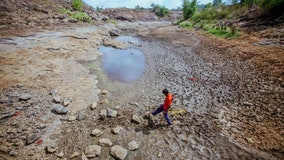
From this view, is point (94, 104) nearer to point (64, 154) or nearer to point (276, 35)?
point (64, 154)

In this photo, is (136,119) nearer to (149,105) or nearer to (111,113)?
(111,113)

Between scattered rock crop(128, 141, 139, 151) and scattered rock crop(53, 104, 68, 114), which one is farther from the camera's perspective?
scattered rock crop(53, 104, 68, 114)

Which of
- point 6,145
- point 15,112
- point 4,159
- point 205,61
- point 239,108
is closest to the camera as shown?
point 4,159

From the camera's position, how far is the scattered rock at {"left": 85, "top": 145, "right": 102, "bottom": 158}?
14.0 feet

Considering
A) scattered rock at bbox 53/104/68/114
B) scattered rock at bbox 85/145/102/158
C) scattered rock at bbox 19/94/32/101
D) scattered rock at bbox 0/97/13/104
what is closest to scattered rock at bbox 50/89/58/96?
scattered rock at bbox 19/94/32/101

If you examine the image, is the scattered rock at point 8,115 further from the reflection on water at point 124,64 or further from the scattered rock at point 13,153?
the reflection on water at point 124,64

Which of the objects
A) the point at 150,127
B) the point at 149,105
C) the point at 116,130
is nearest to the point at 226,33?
the point at 149,105

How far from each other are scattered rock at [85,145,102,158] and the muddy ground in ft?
0.37

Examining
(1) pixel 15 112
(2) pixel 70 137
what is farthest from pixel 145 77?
(1) pixel 15 112

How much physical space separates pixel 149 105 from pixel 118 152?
2787 mm

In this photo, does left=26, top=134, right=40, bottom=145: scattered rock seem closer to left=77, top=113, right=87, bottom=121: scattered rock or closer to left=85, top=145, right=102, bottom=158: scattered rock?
left=77, top=113, right=87, bottom=121: scattered rock

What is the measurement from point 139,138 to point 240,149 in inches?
125

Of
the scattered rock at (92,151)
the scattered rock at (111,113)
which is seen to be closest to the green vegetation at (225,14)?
the scattered rock at (111,113)

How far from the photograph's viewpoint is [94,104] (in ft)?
21.1
